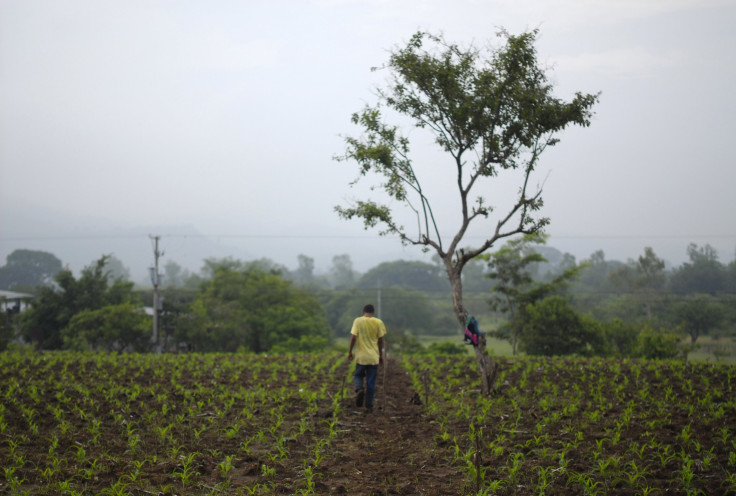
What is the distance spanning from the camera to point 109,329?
36.8m

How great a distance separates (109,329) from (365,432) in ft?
106

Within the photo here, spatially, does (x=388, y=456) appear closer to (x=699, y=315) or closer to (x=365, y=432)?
(x=365, y=432)

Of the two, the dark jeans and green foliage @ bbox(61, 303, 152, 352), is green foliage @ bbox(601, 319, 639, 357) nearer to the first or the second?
the dark jeans

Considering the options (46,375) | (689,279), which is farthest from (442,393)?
(689,279)

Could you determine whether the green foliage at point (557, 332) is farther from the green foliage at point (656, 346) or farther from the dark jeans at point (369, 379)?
the dark jeans at point (369, 379)

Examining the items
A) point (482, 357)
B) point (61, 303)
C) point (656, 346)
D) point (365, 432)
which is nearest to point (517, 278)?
point (656, 346)

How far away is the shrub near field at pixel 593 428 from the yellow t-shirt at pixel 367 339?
1432 millimetres

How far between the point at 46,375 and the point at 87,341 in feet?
88.1

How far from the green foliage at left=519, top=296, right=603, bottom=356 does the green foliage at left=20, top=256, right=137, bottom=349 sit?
1090 inches

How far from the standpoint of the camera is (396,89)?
A: 42.0 feet

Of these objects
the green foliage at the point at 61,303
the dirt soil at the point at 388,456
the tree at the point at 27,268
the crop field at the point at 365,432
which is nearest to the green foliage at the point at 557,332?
the crop field at the point at 365,432

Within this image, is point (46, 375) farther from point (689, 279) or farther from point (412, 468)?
point (689, 279)

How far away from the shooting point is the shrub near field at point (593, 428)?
6434mm

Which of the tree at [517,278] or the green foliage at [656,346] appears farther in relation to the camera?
the tree at [517,278]
